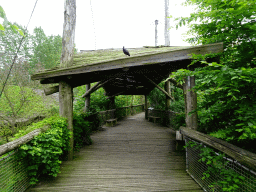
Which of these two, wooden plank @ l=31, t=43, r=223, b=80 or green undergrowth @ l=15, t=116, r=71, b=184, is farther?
Result: wooden plank @ l=31, t=43, r=223, b=80

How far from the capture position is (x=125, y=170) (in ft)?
12.9

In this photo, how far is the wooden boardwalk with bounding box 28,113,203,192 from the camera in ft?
10.5

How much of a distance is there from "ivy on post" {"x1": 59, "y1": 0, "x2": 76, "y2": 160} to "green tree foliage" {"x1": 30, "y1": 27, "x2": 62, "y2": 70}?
2162 cm

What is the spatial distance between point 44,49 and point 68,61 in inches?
948

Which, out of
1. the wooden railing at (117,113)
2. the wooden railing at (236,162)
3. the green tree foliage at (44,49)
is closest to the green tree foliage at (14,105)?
the wooden railing at (117,113)

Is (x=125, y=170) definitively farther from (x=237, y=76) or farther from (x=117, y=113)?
(x=117, y=113)

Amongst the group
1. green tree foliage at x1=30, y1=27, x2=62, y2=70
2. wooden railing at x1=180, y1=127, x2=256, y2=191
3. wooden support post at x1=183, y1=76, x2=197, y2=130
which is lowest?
wooden railing at x1=180, y1=127, x2=256, y2=191


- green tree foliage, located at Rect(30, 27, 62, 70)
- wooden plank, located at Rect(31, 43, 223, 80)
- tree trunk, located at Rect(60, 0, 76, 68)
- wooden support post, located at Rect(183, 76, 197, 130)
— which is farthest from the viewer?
green tree foliage, located at Rect(30, 27, 62, 70)

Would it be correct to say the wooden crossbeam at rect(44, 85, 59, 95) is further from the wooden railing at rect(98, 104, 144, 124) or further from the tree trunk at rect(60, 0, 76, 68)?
the wooden railing at rect(98, 104, 144, 124)

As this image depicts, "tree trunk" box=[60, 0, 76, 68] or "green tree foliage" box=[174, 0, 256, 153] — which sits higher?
"tree trunk" box=[60, 0, 76, 68]

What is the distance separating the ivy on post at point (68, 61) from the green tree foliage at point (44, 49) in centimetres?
2162

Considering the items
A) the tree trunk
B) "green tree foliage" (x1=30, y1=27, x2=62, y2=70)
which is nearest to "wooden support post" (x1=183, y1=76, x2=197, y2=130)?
the tree trunk

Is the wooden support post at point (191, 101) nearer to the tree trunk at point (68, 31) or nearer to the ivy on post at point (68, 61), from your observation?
the ivy on post at point (68, 61)

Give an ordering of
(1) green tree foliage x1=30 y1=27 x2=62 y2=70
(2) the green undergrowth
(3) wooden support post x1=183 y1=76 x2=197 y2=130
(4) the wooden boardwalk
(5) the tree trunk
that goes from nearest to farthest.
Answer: (2) the green undergrowth < (4) the wooden boardwalk < (3) wooden support post x1=183 y1=76 x2=197 y2=130 < (5) the tree trunk < (1) green tree foliage x1=30 y1=27 x2=62 y2=70
